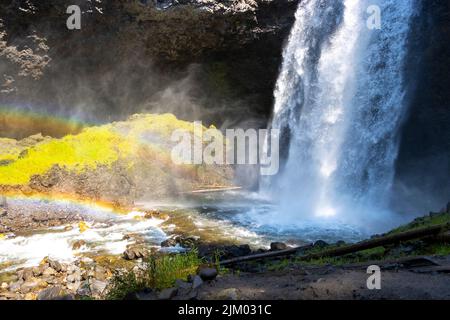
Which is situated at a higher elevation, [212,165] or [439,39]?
[439,39]

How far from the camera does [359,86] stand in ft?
68.0

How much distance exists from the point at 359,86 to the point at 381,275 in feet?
54.6

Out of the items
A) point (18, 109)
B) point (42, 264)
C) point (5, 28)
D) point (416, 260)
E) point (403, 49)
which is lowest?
point (42, 264)

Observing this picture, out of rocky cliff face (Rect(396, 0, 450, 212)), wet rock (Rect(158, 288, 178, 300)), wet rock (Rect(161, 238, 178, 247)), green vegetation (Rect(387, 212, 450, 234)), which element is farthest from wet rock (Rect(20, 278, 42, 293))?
rocky cliff face (Rect(396, 0, 450, 212))

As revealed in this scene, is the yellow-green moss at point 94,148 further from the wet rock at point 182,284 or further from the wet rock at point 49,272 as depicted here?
the wet rock at point 182,284

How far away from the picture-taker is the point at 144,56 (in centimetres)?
2561

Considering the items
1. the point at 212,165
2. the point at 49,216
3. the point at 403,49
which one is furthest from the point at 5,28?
the point at 403,49

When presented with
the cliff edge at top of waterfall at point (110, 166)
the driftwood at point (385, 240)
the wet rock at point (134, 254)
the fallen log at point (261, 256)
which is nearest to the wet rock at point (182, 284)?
the fallen log at point (261, 256)

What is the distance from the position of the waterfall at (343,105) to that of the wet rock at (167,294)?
14.1 meters

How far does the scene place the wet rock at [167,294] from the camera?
5.14 metres

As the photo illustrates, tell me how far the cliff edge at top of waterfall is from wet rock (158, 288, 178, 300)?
15.2 meters

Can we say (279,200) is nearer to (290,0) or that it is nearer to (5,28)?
(290,0)

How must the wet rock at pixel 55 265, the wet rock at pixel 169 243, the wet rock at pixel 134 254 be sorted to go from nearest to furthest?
the wet rock at pixel 55 265 → the wet rock at pixel 134 254 → the wet rock at pixel 169 243

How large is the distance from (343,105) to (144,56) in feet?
42.5
